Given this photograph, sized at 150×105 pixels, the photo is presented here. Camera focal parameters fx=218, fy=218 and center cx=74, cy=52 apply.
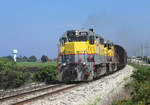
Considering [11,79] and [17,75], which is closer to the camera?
[11,79]

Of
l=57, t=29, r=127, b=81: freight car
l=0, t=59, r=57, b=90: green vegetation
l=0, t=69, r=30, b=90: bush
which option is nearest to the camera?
l=0, t=69, r=30, b=90: bush

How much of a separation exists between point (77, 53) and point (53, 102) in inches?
274

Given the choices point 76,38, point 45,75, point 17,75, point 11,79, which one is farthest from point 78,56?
point 11,79

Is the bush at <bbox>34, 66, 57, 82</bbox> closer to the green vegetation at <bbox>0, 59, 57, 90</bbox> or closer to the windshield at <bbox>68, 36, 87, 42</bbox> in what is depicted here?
the green vegetation at <bbox>0, 59, 57, 90</bbox>

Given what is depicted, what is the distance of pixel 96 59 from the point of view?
600 inches

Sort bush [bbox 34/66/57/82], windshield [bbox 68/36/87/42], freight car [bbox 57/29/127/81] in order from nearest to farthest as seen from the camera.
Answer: freight car [bbox 57/29/127/81]
windshield [bbox 68/36/87/42]
bush [bbox 34/66/57/82]

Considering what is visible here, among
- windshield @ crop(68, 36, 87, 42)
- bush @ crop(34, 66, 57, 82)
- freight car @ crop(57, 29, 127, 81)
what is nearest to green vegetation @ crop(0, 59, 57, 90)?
bush @ crop(34, 66, 57, 82)

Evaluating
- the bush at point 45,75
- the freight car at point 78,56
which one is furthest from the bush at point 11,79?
the freight car at point 78,56

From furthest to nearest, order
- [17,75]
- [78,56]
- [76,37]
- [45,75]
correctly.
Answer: [45,75]
[76,37]
[78,56]
[17,75]

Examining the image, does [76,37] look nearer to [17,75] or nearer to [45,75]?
[45,75]

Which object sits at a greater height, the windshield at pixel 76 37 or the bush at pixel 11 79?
the windshield at pixel 76 37

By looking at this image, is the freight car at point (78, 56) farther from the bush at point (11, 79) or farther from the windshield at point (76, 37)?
the bush at point (11, 79)

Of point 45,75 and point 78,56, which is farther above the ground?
point 78,56

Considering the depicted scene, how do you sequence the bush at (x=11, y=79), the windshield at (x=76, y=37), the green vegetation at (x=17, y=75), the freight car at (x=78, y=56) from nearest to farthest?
the bush at (x=11, y=79)
the green vegetation at (x=17, y=75)
the freight car at (x=78, y=56)
the windshield at (x=76, y=37)
